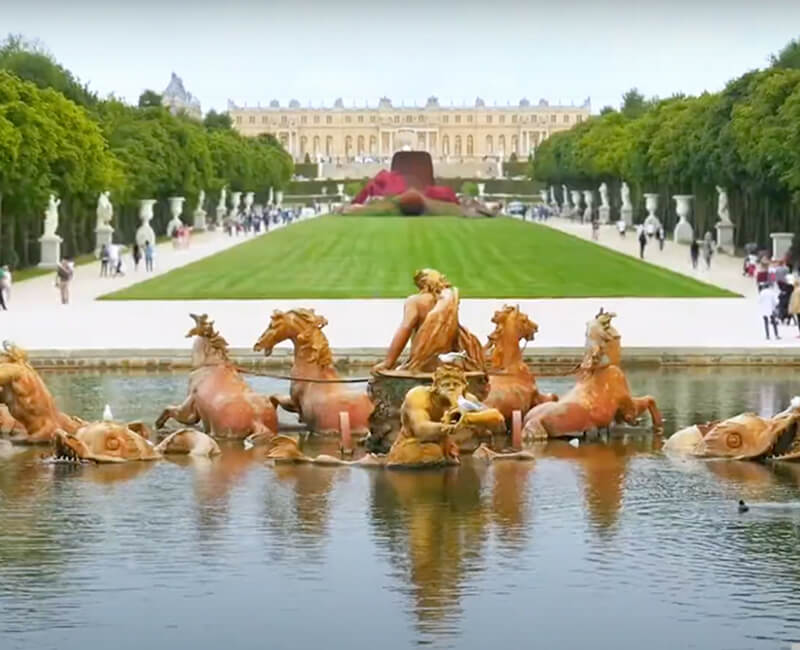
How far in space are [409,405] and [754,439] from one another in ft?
10.6

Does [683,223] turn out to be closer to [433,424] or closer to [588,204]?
[588,204]

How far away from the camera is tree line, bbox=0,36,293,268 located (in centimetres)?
5119

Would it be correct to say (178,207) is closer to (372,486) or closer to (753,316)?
(753,316)

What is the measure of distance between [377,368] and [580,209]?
323 feet

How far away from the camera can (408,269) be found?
52.8 meters

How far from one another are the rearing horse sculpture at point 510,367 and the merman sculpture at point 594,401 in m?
0.20

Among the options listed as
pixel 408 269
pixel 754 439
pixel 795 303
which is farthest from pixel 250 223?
pixel 754 439

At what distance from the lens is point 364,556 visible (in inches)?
538

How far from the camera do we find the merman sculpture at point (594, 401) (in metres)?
19.0

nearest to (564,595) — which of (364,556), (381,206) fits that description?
(364,556)

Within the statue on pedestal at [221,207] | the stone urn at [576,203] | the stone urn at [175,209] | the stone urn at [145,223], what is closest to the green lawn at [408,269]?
the stone urn at [145,223]

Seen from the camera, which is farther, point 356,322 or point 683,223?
point 683,223

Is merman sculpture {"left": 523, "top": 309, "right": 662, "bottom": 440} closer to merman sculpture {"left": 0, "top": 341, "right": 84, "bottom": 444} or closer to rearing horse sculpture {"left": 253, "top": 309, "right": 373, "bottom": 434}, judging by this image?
rearing horse sculpture {"left": 253, "top": 309, "right": 373, "bottom": 434}

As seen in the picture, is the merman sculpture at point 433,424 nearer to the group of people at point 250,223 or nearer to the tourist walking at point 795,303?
the tourist walking at point 795,303
